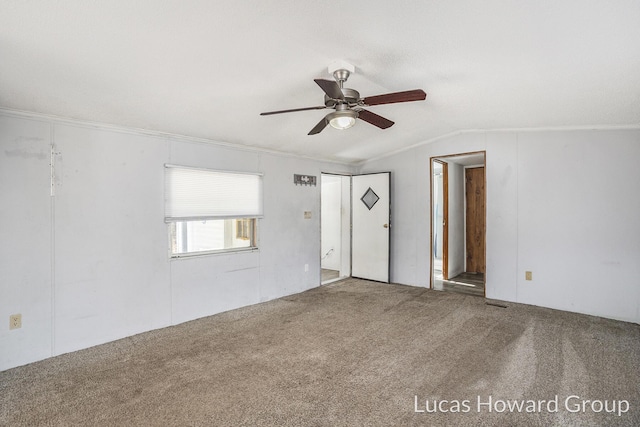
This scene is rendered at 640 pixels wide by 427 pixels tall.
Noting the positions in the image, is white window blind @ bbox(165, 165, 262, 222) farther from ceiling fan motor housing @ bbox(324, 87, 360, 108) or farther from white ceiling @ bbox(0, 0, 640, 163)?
ceiling fan motor housing @ bbox(324, 87, 360, 108)

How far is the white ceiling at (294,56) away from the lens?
6.01 ft

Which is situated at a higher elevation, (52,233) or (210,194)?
(210,194)

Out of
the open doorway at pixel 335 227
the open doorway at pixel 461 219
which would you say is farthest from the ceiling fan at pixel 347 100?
the open doorway at pixel 461 219

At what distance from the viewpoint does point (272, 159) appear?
4.86 m

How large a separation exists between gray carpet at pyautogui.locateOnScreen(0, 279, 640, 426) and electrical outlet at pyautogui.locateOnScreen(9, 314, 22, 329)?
354 mm

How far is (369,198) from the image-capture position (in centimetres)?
601

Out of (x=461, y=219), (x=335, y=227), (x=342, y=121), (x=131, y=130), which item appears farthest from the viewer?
(x=335, y=227)

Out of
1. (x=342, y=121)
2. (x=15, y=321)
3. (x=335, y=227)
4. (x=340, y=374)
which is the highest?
(x=342, y=121)

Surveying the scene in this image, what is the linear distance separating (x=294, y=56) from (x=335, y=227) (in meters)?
4.83

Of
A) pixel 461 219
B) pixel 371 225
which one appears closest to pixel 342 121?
pixel 371 225

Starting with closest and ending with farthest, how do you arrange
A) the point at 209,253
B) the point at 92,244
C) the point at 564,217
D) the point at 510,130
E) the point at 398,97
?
1. the point at 398,97
2. the point at 92,244
3. the point at 209,253
4. the point at 564,217
5. the point at 510,130

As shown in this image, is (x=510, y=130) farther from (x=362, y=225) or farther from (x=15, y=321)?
(x=15, y=321)

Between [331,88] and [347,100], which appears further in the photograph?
[347,100]

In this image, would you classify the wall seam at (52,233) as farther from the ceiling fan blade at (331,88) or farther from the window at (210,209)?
the ceiling fan blade at (331,88)
